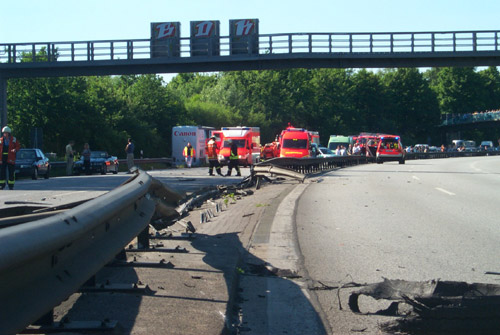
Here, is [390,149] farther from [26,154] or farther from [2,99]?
[26,154]

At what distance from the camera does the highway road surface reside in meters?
6.55

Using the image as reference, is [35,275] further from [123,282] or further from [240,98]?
[240,98]

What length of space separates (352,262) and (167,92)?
227ft

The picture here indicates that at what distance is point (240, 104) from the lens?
9144cm

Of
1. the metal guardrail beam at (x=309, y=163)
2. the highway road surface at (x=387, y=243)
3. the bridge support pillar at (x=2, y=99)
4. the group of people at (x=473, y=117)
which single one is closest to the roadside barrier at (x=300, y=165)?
the metal guardrail beam at (x=309, y=163)

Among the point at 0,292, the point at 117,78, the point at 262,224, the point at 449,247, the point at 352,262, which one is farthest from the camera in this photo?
the point at 117,78

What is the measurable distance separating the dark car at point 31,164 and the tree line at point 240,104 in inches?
1020

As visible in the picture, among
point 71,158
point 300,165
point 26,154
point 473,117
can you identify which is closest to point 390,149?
point 300,165

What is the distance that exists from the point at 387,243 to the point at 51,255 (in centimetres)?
639

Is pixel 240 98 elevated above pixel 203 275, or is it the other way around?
pixel 240 98

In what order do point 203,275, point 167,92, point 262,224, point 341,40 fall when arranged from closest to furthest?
point 203,275
point 262,224
point 341,40
point 167,92

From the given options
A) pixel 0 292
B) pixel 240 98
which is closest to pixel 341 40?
pixel 0 292

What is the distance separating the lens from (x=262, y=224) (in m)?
11.2

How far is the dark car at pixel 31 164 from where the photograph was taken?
29.5 metres
